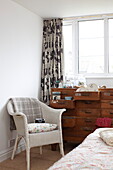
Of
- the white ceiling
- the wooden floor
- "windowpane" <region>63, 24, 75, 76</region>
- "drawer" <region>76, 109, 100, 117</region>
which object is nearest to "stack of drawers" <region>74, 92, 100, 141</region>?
"drawer" <region>76, 109, 100, 117</region>

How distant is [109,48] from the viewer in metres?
4.66

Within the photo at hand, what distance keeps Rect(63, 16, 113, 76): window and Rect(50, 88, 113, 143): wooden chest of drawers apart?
0.77m

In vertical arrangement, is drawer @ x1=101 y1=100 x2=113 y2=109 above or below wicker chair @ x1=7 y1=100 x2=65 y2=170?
above

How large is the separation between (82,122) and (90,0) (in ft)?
6.14

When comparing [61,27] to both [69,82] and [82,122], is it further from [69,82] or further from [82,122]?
[82,122]

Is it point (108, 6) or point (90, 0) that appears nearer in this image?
point (90, 0)

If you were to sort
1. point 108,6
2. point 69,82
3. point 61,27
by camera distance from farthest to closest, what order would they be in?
point 61,27 < point 69,82 < point 108,6

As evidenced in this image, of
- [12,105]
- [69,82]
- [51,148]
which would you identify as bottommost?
[51,148]

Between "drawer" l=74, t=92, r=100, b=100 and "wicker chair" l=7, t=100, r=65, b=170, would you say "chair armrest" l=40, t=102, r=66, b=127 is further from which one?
"drawer" l=74, t=92, r=100, b=100

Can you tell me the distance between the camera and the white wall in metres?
3.69

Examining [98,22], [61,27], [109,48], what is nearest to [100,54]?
[109,48]

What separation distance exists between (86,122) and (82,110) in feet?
0.66

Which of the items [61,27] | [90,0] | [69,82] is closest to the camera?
[90,0]

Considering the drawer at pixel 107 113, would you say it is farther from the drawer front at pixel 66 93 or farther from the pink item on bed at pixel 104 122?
the drawer front at pixel 66 93
